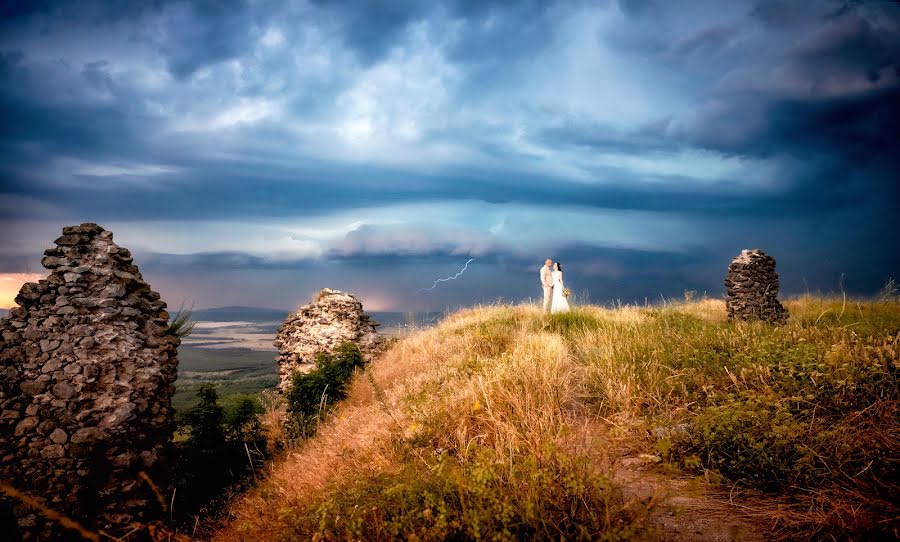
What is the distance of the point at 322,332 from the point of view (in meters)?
15.5

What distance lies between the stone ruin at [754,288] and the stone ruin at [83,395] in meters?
18.7

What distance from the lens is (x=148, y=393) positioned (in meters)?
6.98

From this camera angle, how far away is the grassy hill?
3125mm

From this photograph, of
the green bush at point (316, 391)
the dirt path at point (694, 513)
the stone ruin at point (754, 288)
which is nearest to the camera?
the dirt path at point (694, 513)

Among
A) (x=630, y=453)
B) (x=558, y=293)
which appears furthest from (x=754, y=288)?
(x=630, y=453)

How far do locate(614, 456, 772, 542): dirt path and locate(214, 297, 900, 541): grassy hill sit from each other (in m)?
0.02

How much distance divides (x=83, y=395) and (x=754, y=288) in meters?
20.3

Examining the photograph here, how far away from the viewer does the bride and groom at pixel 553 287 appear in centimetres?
1783

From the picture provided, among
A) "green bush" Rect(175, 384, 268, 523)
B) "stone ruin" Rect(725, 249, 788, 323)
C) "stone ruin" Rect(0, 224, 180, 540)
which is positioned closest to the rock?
"stone ruin" Rect(0, 224, 180, 540)

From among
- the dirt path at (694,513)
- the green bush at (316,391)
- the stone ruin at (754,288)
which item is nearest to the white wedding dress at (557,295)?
the stone ruin at (754,288)

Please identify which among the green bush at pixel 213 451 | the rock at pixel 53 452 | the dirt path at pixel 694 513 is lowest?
the green bush at pixel 213 451

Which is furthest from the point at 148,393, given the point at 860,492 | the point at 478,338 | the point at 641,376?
the point at 860,492

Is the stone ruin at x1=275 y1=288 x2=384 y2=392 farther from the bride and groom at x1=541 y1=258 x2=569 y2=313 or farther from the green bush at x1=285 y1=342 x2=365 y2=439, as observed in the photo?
the bride and groom at x1=541 y1=258 x2=569 y2=313

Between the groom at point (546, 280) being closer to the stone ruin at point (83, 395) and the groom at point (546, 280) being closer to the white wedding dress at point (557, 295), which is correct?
the white wedding dress at point (557, 295)
